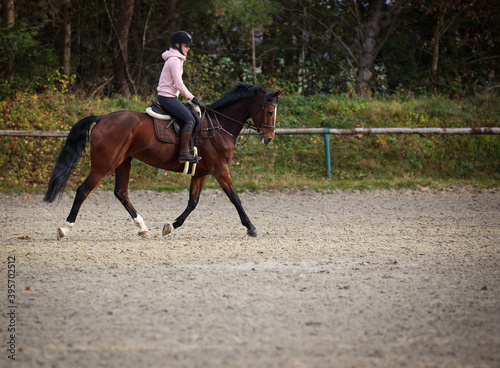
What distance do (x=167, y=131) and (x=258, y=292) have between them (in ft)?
11.9

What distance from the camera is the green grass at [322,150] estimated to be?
13789 mm

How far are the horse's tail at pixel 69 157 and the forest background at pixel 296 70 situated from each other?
243 inches

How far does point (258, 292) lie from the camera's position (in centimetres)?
529

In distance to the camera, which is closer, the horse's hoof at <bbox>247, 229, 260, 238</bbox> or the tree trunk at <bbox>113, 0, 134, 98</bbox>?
the horse's hoof at <bbox>247, 229, 260, 238</bbox>

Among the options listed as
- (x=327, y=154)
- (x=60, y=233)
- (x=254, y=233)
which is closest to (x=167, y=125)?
(x=254, y=233)

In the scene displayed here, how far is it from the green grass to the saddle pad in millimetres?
5080

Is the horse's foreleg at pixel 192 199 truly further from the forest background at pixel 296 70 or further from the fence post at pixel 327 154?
the fence post at pixel 327 154

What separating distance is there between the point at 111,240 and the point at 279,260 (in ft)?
8.83

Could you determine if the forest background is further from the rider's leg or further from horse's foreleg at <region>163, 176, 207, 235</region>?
the rider's leg

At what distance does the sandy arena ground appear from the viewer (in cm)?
385

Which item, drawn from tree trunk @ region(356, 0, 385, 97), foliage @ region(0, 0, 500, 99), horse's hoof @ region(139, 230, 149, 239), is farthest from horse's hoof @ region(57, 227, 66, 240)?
tree trunk @ region(356, 0, 385, 97)

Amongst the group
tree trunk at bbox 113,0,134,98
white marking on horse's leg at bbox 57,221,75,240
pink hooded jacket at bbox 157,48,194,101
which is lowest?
white marking on horse's leg at bbox 57,221,75,240

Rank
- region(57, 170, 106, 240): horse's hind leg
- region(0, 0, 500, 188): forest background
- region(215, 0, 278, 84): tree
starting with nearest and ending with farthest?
region(57, 170, 106, 240): horse's hind leg < region(0, 0, 500, 188): forest background < region(215, 0, 278, 84): tree

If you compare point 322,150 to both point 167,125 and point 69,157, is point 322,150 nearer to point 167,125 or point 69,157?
point 167,125
